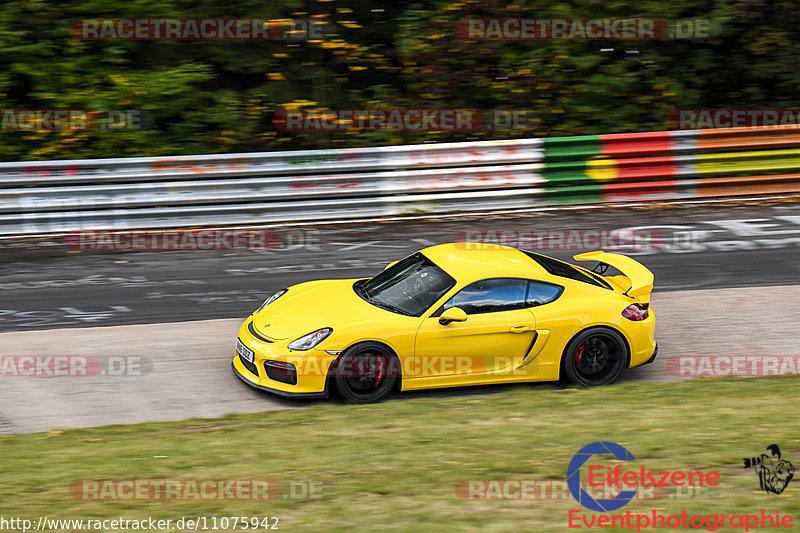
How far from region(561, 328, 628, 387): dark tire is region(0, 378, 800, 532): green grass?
0.31 metres

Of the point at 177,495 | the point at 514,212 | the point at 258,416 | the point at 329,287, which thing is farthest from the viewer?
the point at 514,212

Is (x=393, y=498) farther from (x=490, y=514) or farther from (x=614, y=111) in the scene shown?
(x=614, y=111)

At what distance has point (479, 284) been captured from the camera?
29.1 ft

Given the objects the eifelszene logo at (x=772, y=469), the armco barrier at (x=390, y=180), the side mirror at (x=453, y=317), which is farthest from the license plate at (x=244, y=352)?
the armco barrier at (x=390, y=180)

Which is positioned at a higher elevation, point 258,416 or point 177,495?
point 177,495

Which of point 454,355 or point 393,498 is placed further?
point 454,355

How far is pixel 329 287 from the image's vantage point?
9.74 m

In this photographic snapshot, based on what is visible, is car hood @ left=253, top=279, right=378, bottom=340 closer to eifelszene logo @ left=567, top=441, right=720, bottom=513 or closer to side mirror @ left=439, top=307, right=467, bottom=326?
side mirror @ left=439, top=307, right=467, bottom=326

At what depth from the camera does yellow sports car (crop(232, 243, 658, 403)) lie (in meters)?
8.48

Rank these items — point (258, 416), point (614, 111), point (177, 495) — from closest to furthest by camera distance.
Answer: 1. point (177, 495)
2. point (258, 416)
3. point (614, 111)

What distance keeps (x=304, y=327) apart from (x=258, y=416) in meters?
1.00

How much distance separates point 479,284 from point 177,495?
13.0 ft

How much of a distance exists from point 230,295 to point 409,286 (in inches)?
147

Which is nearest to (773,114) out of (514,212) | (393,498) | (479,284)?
(514,212)
